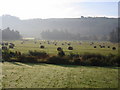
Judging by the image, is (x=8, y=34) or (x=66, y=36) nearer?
(x=8, y=34)

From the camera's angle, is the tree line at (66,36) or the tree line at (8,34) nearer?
the tree line at (8,34)

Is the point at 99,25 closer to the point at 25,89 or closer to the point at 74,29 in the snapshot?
the point at 74,29

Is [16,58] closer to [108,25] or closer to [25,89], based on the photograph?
[25,89]

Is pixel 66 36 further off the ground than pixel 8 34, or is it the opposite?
pixel 8 34

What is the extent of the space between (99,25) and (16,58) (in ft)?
547

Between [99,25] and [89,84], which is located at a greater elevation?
[99,25]

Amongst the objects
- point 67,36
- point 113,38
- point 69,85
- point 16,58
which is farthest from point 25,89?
point 67,36

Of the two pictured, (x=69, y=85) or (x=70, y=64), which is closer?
(x=69, y=85)

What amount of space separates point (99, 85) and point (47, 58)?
15.1m

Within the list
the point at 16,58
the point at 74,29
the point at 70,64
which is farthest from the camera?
the point at 74,29

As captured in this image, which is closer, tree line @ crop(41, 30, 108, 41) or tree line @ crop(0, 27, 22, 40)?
tree line @ crop(0, 27, 22, 40)

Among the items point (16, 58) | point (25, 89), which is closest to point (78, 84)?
point (25, 89)

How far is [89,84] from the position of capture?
49.7 ft

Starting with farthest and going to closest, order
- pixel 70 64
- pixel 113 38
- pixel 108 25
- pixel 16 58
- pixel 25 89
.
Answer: pixel 108 25 → pixel 113 38 → pixel 16 58 → pixel 70 64 → pixel 25 89
